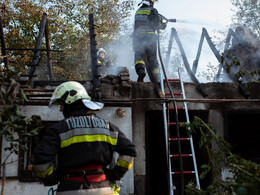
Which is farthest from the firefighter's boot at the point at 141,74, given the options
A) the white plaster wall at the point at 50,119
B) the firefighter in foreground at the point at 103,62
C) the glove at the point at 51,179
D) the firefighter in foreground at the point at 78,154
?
the glove at the point at 51,179

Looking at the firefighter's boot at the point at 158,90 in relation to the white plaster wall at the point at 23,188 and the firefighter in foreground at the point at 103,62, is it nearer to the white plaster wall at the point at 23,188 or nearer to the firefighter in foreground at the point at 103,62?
the white plaster wall at the point at 23,188

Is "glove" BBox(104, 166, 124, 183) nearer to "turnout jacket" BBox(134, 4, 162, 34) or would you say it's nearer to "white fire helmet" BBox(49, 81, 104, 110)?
"white fire helmet" BBox(49, 81, 104, 110)

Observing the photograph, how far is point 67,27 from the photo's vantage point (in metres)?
15.8

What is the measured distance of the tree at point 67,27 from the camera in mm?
15023

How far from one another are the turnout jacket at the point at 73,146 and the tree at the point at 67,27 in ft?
41.8

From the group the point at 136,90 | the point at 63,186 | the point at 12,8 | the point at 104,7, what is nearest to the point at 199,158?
the point at 136,90

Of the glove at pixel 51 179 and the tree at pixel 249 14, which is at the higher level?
the tree at pixel 249 14

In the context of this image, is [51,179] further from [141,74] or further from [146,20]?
[146,20]

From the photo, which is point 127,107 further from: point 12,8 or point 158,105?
point 12,8

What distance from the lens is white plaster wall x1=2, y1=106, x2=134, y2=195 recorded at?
580cm

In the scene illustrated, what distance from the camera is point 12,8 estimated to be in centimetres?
1525

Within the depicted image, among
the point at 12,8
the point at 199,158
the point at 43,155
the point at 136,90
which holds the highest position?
the point at 12,8

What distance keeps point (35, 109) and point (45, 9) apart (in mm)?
11036

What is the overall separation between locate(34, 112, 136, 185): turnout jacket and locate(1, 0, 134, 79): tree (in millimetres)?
12747
